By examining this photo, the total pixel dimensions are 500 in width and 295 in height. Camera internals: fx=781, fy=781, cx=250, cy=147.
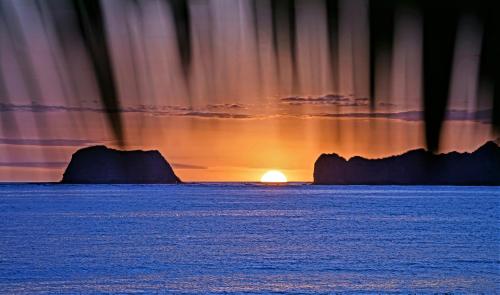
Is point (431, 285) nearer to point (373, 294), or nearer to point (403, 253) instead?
point (373, 294)

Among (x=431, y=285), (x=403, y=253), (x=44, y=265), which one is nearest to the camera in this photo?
(x=431, y=285)

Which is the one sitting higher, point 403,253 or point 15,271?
point 15,271

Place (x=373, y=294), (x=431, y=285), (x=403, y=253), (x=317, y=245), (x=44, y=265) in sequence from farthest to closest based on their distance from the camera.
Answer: (x=317, y=245) < (x=403, y=253) < (x=44, y=265) < (x=431, y=285) < (x=373, y=294)

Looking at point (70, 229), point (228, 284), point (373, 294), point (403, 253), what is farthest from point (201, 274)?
point (70, 229)

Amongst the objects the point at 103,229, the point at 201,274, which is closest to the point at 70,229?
the point at 103,229

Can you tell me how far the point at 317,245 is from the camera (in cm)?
5744

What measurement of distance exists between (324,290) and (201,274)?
8.63 metres

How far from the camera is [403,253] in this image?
50.6m

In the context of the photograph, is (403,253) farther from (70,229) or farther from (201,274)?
(70,229)

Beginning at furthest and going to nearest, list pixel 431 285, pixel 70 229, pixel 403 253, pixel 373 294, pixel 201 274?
pixel 70 229 < pixel 403 253 < pixel 201 274 < pixel 431 285 < pixel 373 294

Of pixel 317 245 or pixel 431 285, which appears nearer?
pixel 431 285

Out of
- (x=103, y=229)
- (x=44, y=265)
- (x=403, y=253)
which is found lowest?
(x=103, y=229)

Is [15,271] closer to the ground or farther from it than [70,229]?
farther from it

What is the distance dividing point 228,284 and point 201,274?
173 inches
